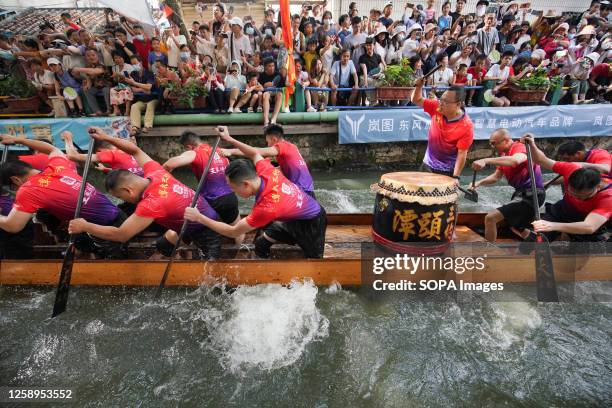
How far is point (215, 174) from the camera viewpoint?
455cm

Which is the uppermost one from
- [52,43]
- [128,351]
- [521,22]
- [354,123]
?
[521,22]

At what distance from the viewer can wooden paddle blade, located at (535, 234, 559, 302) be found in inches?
143

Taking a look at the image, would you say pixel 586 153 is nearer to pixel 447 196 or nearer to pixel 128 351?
pixel 447 196

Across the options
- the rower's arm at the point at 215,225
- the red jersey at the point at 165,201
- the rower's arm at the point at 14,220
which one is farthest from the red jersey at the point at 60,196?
the rower's arm at the point at 215,225

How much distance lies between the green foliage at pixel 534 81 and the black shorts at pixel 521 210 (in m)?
6.29

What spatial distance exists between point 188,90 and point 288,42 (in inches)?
124

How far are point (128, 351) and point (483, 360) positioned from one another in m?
3.79

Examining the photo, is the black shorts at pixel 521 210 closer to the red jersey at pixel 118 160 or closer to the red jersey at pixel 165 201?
the red jersey at pixel 165 201

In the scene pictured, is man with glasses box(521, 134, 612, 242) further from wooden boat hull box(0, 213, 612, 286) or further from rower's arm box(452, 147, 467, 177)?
rower's arm box(452, 147, 467, 177)

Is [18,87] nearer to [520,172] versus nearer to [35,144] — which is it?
[35,144]

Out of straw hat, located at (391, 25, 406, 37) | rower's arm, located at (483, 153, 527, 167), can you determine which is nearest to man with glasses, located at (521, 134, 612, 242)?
rower's arm, located at (483, 153, 527, 167)

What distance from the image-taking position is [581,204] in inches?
151

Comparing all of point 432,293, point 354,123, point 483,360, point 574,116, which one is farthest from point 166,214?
point 574,116

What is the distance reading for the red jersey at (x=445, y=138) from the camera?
431 cm
